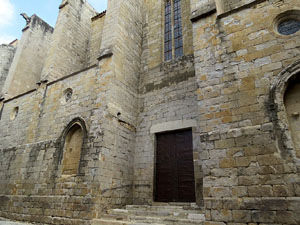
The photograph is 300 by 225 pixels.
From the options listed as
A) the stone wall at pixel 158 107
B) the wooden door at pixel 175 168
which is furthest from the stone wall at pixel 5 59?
the wooden door at pixel 175 168

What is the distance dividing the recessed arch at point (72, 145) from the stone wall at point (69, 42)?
283 centimetres

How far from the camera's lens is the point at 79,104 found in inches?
268

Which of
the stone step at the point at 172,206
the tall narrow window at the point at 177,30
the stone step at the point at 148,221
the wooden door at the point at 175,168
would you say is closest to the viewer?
the stone step at the point at 148,221

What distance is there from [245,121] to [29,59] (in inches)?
425

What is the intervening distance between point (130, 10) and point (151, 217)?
23.3ft

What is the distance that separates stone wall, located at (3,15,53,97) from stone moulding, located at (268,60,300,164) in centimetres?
1033

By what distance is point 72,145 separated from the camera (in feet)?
21.2

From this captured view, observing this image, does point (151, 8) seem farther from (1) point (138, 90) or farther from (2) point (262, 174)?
(2) point (262, 174)

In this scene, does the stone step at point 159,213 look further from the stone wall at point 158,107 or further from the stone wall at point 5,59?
the stone wall at point 5,59

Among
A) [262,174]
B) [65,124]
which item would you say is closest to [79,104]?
[65,124]

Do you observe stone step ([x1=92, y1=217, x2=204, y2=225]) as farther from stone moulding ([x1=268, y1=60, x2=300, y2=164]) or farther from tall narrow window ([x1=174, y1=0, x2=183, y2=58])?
tall narrow window ([x1=174, y1=0, x2=183, y2=58])

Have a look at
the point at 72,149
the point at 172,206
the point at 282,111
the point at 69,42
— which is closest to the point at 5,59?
the point at 69,42

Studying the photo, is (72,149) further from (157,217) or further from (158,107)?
(157,217)

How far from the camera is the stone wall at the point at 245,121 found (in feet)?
10.9
